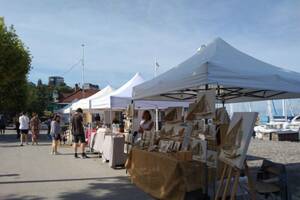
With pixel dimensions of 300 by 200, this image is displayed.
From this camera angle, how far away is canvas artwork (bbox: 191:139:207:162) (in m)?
6.87

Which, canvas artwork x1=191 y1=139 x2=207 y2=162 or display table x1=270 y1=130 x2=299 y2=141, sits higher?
canvas artwork x1=191 y1=139 x2=207 y2=162

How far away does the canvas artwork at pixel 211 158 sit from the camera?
6.74 meters

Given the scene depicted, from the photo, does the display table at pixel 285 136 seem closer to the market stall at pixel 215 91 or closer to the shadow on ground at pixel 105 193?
the shadow on ground at pixel 105 193

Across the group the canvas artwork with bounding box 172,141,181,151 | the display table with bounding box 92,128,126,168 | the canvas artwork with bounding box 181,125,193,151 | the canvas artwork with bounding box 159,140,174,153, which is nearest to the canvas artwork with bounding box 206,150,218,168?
the canvas artwork with bounding box 181,125,193,151

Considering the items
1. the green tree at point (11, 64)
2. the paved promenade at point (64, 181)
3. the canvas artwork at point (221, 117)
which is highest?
the green tree at point (11, 64)

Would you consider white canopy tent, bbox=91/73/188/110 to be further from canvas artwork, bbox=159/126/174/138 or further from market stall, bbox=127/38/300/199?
market stall, bbox=127/38/300/199

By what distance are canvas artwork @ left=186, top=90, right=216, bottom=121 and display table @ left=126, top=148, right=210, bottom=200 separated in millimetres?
894

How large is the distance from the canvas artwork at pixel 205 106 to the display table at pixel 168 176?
2.93 feet

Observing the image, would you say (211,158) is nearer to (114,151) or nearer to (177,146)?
(177,146)

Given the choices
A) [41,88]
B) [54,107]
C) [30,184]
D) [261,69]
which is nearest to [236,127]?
[261,69]

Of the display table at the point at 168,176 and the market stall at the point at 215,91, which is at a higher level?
the market stall at the point at 215,91

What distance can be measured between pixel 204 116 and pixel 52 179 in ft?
15.9

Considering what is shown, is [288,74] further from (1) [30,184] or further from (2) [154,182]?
(1) [30,184]

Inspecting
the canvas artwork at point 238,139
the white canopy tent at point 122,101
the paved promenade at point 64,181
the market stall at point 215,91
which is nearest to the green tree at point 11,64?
the white canopy tent at point 122,101
